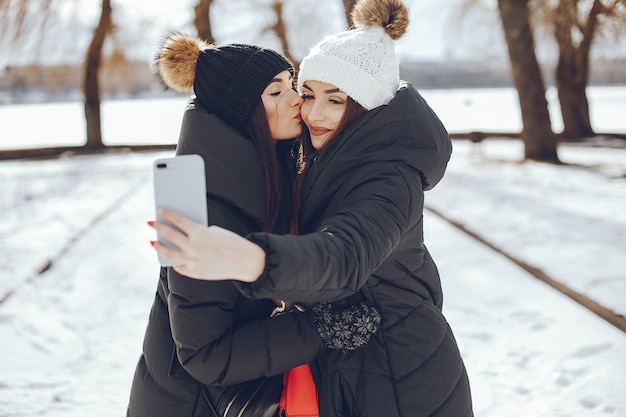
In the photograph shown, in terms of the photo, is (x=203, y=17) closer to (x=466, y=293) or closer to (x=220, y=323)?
(x=466, y=293)

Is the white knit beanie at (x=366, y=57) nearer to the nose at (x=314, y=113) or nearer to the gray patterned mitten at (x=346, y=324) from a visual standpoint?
the nose at (x=314, y=113)

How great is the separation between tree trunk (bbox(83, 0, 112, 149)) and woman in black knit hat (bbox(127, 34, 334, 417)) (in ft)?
49.8

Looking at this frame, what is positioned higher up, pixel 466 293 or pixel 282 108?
pixel 282 108

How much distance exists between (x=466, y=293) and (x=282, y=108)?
292 cm

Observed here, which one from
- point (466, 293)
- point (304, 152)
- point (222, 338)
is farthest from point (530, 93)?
point (222, 338)

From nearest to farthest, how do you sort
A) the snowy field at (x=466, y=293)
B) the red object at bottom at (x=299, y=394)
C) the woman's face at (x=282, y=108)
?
the red object at bottom at (x=299, y=394) < the woman's face at (x=282, y=108) < the snowy field at (x=466, y=293)

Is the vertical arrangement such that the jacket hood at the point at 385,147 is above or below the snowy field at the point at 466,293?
above

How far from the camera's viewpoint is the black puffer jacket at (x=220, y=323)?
140 cm

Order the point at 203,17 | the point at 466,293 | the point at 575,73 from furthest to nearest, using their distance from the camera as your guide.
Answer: the point at 203,17 < the point at 575,73 < the point at 466,293

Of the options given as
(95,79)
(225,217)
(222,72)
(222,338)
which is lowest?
(95,79)

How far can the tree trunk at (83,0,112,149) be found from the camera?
15.8 metres

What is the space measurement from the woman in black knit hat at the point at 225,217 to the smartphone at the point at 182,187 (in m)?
0.32

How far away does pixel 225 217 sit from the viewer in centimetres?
146

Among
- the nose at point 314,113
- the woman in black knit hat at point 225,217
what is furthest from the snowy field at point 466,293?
Answer: the nose at point 314,113
